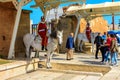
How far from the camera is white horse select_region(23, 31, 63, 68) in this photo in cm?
1076

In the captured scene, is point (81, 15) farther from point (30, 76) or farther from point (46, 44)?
point (30, 76)

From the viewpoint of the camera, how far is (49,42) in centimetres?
1111

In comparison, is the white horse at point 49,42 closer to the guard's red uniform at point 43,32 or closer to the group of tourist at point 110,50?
the guard's red uniform at point 43,32

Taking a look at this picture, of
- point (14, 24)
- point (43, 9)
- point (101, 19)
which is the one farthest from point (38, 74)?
point (101, 19)

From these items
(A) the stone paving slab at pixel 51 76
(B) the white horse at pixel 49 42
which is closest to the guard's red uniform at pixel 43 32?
(B) the white horse at pixel 49 42

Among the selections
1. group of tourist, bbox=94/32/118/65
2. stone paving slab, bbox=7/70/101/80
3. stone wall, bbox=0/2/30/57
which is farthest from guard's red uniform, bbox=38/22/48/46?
group of tourist, bbox=94/32/118/65

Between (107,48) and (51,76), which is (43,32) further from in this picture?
(107,48)

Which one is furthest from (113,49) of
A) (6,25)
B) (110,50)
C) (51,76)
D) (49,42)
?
(6,25)

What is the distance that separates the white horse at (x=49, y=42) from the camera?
10.8 m

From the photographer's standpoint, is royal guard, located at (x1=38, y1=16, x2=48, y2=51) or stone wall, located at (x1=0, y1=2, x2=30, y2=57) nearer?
royal guard, located at (x1=38, y1=16, x2=48, y2=51)

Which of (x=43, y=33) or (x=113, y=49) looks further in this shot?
(x=113, y=49)

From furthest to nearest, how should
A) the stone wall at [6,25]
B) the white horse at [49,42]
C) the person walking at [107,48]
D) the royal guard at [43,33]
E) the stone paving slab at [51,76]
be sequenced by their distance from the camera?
the stone wall at [6,25], the person walking at [107,48], the royal guard at [43,33], the white horse at [49,42], the stone paving slab at [51,76]

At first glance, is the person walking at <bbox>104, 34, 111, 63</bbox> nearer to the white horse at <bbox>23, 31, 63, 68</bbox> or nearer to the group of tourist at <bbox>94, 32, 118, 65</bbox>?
the group of tourist at <bbox>94, 32, 118, 65</bbox>

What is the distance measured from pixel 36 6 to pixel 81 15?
4961 mm
